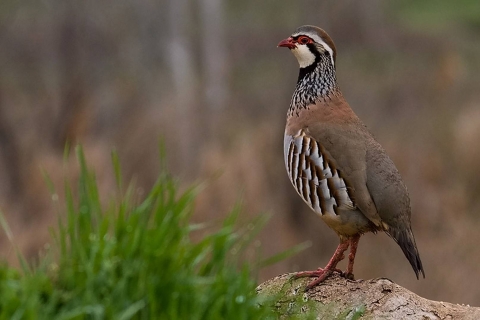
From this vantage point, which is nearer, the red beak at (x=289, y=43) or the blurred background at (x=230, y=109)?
the red beak at (x=289, y=43)

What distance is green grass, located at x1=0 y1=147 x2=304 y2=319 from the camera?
3086 mm

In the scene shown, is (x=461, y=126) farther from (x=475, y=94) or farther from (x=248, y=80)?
(x=248, y=80)

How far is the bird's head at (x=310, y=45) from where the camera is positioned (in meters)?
4.79

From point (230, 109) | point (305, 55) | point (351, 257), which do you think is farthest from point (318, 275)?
point (230, 109)

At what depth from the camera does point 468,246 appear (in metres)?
11.5

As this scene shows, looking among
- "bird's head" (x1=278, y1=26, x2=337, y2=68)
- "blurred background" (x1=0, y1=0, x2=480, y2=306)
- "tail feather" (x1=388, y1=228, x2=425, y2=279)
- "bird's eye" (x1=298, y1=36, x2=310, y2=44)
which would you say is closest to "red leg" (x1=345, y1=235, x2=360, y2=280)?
"tail feather" (x1=388, y1=228, x2=425, y2=279)

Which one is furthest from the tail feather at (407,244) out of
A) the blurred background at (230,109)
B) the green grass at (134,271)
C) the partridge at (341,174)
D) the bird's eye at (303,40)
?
the blurred background at (230,109)

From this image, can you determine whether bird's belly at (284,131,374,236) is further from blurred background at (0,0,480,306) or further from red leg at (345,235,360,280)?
blurred background at (0,0,480,306)

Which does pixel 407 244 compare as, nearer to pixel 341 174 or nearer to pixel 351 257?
pixel 351 257

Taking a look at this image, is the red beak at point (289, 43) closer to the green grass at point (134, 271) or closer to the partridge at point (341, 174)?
the partridge at point (341, 174)

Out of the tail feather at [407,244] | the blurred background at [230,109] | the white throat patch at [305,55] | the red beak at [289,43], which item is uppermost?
the red beak at [289,43]

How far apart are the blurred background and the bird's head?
5.79 meters

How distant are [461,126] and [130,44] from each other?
19.5 ft

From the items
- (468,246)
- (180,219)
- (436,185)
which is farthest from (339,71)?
(180,219)
